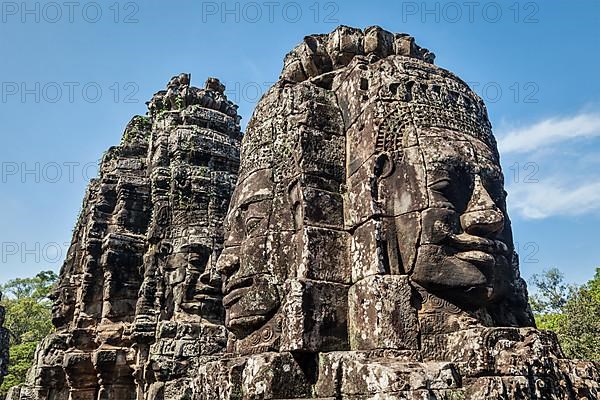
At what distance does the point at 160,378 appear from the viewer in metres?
10.2

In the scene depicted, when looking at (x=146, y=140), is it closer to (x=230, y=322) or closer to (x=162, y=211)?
(x=162, y=211)

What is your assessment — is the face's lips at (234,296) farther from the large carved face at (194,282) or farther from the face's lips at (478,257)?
the large carved face at (194,282)

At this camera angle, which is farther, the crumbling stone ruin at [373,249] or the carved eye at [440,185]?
the carved eye at [440,185]

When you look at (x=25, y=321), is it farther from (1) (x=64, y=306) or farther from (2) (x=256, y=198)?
(2) (x=256, y=198)

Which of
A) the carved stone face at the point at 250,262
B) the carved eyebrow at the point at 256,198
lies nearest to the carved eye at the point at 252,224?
the carved stone face at the point at 250,262

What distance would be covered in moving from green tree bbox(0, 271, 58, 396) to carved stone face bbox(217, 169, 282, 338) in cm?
2140

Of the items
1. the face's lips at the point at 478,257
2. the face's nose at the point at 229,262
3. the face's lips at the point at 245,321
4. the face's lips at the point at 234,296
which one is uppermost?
the face's nose at the point at 229,262

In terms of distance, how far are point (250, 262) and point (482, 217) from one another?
7.00 ft

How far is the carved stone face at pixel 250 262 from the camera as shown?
17.5 ft

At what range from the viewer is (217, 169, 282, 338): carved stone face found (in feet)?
17.5

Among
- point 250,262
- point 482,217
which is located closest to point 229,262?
point 250,262

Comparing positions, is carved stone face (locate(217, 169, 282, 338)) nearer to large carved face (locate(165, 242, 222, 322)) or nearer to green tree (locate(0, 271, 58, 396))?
large carved face (locate(165, 242, 222, 322))

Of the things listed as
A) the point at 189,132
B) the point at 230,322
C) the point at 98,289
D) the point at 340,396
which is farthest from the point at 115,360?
the point at 340,396

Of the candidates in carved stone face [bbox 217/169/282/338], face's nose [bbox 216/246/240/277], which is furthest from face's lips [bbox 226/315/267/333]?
face's nose [bbox 216/246/240/277]
